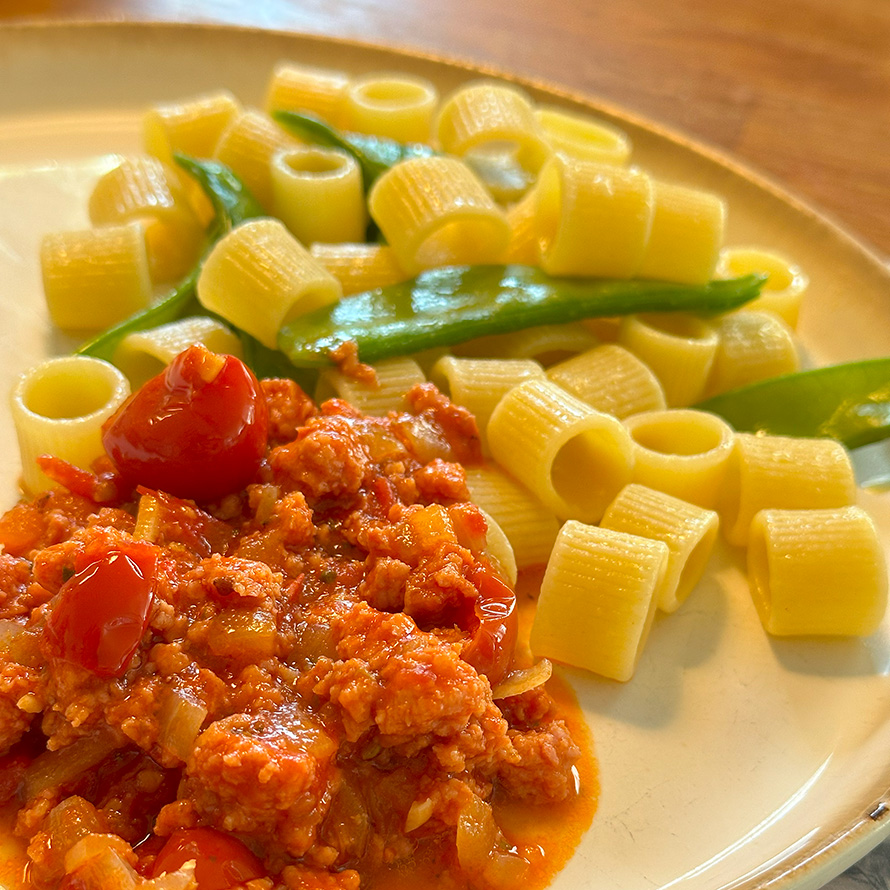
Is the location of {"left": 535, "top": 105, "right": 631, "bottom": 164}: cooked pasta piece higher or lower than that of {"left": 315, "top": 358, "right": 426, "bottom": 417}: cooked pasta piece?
higher

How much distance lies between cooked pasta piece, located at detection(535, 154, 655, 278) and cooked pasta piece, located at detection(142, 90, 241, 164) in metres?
1.69

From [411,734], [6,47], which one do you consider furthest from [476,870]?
[6,47]

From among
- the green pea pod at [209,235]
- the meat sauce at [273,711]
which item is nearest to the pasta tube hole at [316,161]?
the green pea pod at [209,235]

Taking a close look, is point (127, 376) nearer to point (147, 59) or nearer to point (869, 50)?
point (147, 59)

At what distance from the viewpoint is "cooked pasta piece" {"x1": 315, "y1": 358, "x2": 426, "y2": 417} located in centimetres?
355

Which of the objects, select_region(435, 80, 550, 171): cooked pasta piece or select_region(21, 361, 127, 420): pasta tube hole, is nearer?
select_region(21, 361, 127, 420): pasta tube hole

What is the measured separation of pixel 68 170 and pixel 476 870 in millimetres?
3795

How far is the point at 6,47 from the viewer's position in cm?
518

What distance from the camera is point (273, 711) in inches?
98.0

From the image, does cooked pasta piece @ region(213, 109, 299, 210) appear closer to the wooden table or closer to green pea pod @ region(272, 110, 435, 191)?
green pea pod @ region(272, 110, 435, 191)

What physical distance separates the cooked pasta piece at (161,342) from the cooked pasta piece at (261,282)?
0.24 feet

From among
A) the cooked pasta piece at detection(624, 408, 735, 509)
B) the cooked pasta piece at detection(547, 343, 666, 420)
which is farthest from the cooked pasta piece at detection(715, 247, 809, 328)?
the cooked pasta piece at detection(624, 408, 735, 509)

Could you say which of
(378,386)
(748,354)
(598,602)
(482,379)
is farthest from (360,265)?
(598,602)

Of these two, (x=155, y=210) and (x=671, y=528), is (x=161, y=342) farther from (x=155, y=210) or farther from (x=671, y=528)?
(x=671, y=528)
